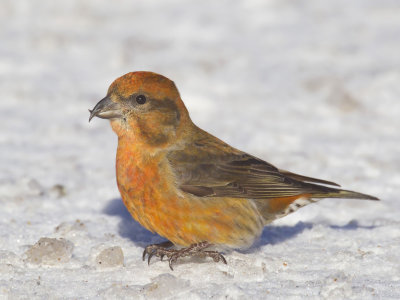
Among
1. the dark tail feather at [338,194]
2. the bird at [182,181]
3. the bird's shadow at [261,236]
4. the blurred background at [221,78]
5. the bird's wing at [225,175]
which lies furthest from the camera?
the blurred background at [221,78]

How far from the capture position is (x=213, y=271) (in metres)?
4.06

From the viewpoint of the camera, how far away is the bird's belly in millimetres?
→ 4176

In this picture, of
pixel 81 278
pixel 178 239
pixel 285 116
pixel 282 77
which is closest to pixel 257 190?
pixel 178 239

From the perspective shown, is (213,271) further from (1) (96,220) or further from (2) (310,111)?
(2) (310,111)

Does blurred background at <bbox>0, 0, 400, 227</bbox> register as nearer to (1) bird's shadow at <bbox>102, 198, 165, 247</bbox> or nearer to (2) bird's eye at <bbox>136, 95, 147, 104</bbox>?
(1) bird's shadow at <bbox>102, 198, 165, 247</bbox>

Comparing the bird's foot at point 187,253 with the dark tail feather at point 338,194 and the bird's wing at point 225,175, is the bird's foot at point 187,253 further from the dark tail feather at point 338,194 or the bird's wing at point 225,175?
the dark tail feather at point 338,194

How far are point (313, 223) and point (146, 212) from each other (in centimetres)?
162

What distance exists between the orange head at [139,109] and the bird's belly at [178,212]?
0.89 ft

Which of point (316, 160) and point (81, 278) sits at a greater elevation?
point (316, 160)

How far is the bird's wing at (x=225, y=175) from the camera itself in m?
4.34

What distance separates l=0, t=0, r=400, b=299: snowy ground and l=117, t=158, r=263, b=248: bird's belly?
0.53 ft

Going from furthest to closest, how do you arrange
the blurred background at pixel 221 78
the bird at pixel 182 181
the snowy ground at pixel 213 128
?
the blurred background at pixel 221 78 < the bird at pixel 182 181 < the snowy ground at pixel 213 128

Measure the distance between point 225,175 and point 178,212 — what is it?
Answer: 0.51m

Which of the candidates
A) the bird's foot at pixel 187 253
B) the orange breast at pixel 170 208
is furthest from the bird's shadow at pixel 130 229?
the orange breast at pixel 170 208
